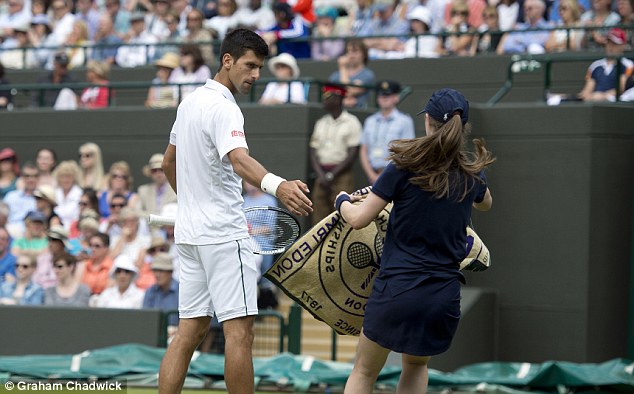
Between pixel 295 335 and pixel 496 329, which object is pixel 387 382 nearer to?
pixel 295 335

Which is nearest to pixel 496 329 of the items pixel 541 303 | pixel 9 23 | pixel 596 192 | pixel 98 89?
pixel 541 303

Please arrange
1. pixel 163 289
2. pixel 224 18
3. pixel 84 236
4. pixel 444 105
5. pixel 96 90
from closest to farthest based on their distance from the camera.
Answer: pixel 444 105
pixel 163 289
pixel 84 236
pixel 96 90
pixel 224 18

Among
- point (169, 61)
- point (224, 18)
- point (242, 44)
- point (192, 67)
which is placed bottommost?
point (242, 44)

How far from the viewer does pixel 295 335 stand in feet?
41.6

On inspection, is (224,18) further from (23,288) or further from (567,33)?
(23,288)

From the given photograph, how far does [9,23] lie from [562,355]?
11.5 metres

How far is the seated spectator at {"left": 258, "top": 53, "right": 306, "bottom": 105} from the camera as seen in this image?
1565 cm

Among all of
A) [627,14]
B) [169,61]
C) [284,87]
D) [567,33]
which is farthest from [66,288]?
[627,14]

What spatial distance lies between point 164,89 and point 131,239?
2.91 m

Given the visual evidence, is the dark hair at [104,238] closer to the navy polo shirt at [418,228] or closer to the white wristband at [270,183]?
the white wristband at [270,183]

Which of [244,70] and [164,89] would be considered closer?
[244,70]

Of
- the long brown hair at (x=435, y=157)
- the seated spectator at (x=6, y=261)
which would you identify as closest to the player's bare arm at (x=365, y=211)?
the long brown hair at (x=435, y=157)

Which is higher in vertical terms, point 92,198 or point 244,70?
point 244,70

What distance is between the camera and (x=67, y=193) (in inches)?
624
